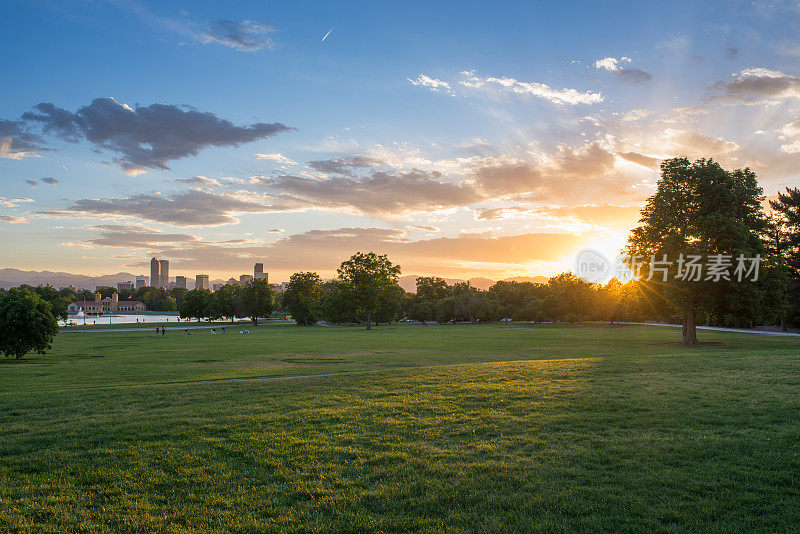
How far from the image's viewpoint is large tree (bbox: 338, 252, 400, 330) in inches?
3177

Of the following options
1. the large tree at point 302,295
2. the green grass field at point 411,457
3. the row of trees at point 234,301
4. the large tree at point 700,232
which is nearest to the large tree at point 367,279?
the large tree at point 302,295

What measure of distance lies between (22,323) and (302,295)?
77.4 m

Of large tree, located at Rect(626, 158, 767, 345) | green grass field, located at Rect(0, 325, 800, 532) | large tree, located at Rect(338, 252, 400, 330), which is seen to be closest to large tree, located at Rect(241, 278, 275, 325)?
large tree, located at Rect(338, 252, 400, 330)

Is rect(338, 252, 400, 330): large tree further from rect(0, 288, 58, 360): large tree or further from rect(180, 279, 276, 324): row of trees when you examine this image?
Answer: rect(0, 288, 58, 360): large tree

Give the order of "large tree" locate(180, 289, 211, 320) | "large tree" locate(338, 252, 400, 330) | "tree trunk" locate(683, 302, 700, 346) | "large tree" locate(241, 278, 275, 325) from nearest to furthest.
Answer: "tree trunk" locate(683, 302, 700, 346) → "large tree" locate(338, 252, 400, 330) → "large tree" locate(241, 278, 275, 325) → "large tree" locate(180, 289, 211, 320)

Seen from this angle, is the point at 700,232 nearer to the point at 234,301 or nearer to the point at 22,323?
the point at 22,323

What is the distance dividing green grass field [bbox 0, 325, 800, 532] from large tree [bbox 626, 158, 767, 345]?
74.1 feet

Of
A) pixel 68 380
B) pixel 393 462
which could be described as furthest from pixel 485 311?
pixel 393 462

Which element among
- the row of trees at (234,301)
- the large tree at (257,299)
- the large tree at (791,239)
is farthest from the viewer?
the row of trees at (234,301)

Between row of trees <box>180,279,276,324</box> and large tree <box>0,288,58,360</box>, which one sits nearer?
large tree <box>0,288,58,360</box>

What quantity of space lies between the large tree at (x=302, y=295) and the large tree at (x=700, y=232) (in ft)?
250

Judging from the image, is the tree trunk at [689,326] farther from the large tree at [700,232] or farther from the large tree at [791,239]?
the large tree at [791,239]

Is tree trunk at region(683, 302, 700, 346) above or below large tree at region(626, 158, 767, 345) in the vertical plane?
below

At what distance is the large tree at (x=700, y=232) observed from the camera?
32906 millimetres
